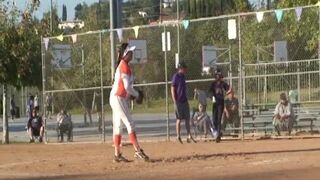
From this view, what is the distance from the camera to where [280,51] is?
2170cm

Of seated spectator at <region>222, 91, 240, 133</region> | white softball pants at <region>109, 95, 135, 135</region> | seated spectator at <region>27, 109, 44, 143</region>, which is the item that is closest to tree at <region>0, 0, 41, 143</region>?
seated spectator at <region>27, 109, 44, 143</region>

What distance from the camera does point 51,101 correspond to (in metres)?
25.8

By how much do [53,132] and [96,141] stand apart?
10.5 feet

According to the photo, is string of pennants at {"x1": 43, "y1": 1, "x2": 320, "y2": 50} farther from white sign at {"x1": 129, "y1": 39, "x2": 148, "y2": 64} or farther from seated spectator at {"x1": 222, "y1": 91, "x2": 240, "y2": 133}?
seated spectator at {"x1": 222, "y1": 91, "x2": 240, "y2": 133}

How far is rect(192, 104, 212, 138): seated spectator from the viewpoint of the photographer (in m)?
22.2

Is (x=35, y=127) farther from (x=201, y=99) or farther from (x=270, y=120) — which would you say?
(x=270, y=120)

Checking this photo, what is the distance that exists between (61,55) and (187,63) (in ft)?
12.7

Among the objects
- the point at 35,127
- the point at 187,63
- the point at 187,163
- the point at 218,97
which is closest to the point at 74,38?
the point at 187,63

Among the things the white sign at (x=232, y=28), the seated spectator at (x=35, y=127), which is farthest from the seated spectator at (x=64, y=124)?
the white sign at (x=232, y=28)

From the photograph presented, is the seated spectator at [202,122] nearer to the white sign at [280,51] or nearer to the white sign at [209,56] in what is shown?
the white sign at [209,56]

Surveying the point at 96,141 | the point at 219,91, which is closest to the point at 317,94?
the point at 219,91

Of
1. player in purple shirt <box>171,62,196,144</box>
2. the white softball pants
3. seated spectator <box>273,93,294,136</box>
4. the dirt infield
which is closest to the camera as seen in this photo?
the dirt infield

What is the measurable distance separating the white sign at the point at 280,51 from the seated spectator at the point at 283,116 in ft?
3.51

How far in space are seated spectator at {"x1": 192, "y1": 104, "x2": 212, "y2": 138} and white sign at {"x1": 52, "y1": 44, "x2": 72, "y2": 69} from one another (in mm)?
4530
